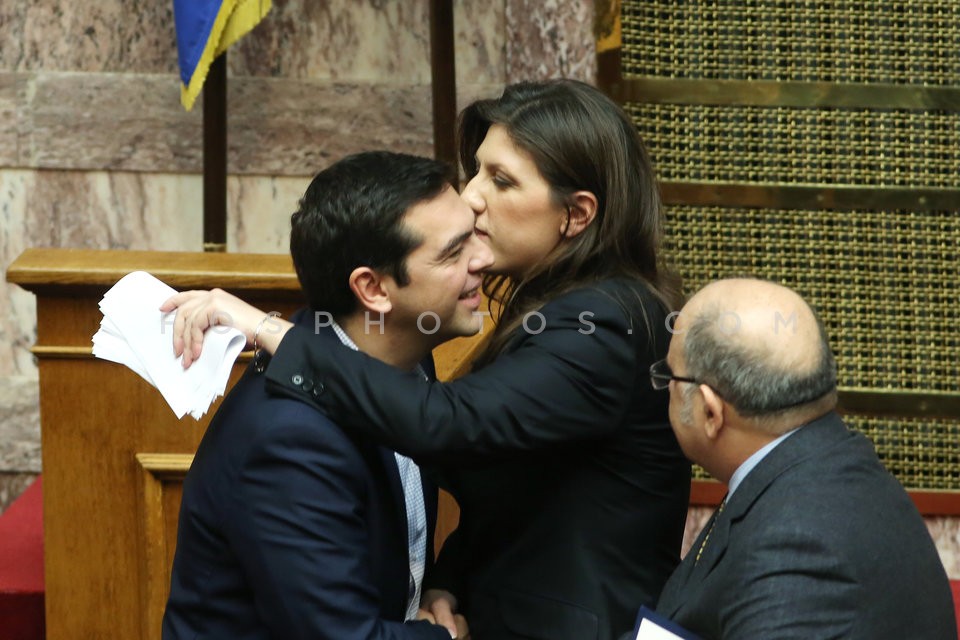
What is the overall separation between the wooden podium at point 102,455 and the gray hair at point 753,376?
111 centimetres

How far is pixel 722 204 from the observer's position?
192 inches

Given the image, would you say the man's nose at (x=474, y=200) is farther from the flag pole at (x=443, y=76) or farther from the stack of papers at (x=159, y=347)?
the flag pole at (x=443, y=76)

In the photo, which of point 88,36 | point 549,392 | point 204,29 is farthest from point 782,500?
point 88,36

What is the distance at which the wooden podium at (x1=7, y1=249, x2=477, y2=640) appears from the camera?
2723 mm

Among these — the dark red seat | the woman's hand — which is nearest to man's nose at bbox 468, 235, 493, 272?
the woman's hand

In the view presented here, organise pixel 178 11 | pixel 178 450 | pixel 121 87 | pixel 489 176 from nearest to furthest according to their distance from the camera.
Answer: pixel 489 176 < pixel 178 450 < pixel 178 11 < pixel 121 87

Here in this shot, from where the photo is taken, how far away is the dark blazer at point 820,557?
1.76 m

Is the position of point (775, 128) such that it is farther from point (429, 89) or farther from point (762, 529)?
point (762, 529)

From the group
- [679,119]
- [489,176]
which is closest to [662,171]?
[679,119]

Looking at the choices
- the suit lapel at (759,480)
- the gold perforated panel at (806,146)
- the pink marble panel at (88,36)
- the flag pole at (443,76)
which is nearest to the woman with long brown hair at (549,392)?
the suit lapel at (759,480)

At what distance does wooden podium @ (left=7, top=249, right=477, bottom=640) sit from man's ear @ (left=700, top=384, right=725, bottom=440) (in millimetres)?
1106

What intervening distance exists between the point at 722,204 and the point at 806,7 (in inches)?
30.6

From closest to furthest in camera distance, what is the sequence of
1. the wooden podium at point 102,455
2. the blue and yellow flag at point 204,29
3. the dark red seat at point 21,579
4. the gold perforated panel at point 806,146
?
the wooden podium at point 102,455 → the dark red seat at point 21,579 → the blue and yellow flag at point 204,29 → the gold perforated panel at point 806,146

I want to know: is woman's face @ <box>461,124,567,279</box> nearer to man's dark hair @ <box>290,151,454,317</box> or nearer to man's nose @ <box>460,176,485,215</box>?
man's nose @ <box>460,176,485,215</box>
